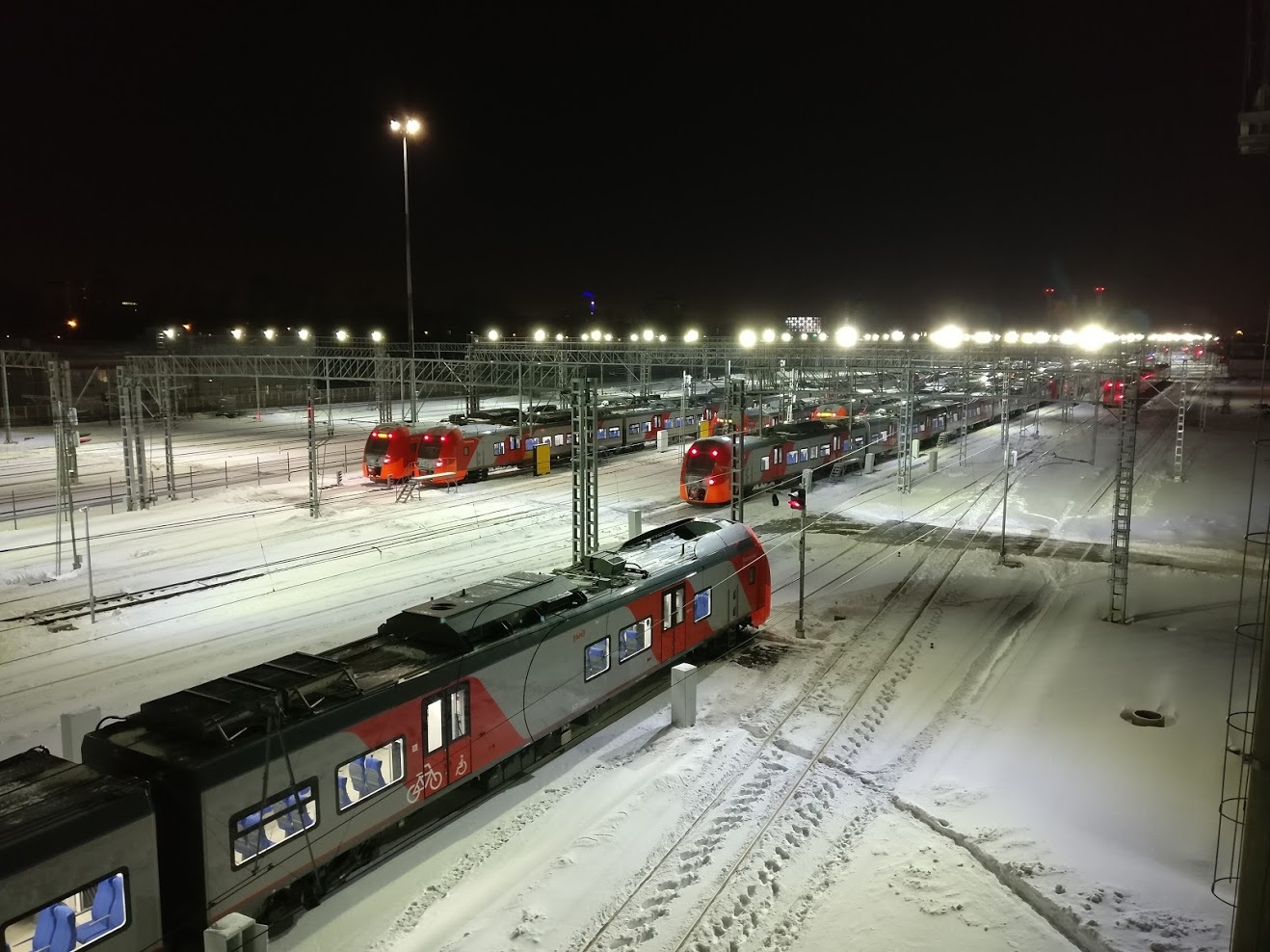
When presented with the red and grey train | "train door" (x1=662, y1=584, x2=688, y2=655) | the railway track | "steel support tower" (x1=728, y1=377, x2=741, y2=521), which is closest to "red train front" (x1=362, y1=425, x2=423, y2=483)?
the red and grey train

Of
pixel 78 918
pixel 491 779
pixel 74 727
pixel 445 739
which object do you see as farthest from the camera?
pixel 491 779

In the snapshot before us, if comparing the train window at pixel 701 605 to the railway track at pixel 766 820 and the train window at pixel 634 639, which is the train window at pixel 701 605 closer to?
the train window at pixel 634 639

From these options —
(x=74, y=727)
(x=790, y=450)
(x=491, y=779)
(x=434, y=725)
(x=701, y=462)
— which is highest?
(x=790, y=450)

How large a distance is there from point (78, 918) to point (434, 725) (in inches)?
151

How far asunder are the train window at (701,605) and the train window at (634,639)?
1.54 meters

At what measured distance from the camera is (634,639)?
535 inches

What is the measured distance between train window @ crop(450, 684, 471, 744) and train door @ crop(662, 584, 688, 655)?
4.86 m

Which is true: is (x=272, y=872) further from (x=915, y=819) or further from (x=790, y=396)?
(x=790, y=396)

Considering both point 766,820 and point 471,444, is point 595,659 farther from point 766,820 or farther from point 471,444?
point 471,444

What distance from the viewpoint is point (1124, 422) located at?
2142 centimetres

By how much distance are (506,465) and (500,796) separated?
2945 cm

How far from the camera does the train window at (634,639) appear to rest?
1325 cm

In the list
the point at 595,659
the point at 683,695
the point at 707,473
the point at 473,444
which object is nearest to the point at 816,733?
the point at 683,695

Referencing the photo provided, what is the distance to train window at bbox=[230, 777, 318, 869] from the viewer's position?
771cm
